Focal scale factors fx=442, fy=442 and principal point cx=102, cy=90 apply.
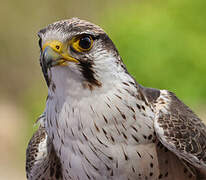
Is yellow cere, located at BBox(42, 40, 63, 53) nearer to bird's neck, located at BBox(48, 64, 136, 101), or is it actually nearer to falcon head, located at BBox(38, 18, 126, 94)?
falcon head, located at BBox(38, 18, 126, 94)

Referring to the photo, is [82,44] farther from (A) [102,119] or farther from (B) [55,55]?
(A) [102,119]

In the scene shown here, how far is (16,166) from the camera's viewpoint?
11820 millimetres

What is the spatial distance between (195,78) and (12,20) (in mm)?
6950

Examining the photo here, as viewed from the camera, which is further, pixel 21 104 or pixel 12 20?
pixel 21 104

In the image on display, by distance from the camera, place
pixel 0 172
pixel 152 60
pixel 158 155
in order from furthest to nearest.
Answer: pixel 0 172 < pixel 152 60 < pixel 158 155

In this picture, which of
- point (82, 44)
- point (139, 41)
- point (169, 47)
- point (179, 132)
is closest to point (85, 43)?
point (82, 44)

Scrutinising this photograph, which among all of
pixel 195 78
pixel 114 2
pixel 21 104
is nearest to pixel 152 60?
pixel 195 78

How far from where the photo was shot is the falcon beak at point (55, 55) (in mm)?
2564

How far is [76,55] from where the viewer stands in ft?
8.65

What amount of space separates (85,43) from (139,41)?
A: 15.6 ft

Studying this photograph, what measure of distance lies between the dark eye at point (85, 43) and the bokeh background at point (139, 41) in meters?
2.41

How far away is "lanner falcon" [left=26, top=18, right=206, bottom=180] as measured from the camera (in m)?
2.65

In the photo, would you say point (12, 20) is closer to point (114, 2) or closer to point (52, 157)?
point (114, 2)

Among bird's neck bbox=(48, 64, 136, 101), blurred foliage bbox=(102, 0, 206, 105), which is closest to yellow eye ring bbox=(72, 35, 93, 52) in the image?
bird's neck bbox=(48, 64, 136, 101)
